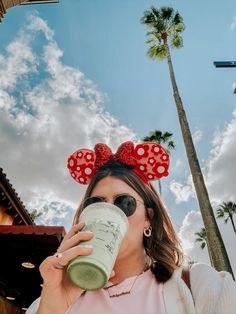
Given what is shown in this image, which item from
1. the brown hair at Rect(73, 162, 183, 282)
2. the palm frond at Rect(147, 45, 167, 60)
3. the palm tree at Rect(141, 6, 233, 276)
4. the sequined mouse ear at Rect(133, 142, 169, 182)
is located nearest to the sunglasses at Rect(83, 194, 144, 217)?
the brown hair at Rect(73, 162, 183, 282)

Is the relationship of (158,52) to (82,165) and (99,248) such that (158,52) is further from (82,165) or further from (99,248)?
(99,248)

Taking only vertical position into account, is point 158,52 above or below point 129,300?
above

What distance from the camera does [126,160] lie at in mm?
2492

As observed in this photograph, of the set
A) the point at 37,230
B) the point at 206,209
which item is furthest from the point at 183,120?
the point at 37,230

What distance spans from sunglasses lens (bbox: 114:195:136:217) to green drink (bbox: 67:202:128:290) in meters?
0.33

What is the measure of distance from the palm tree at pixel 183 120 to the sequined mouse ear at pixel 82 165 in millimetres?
6469

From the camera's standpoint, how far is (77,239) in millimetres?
1351

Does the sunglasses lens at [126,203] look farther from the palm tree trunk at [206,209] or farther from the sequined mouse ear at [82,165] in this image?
the palm tree trunk at [206,209]

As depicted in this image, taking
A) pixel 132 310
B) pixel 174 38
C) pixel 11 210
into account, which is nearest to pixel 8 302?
pixel 11 210

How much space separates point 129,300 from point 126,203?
592 mm

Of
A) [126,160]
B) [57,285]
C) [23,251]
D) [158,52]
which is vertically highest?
[158,52]

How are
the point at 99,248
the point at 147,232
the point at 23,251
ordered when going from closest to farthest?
the point at 99,248 → the point at 147,232 → the point at 23,251

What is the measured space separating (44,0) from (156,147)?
10.5m

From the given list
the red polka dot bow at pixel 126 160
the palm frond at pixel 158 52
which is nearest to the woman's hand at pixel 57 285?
the red polka dot bow at pixel 126 160
